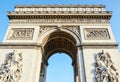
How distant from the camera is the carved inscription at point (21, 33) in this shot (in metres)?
12.4

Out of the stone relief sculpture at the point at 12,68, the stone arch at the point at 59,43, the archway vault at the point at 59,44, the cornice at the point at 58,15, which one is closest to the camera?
the stone relief sculpture at the point at 12,68

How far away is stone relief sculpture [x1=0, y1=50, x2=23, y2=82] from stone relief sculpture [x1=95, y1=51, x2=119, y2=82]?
4922mm

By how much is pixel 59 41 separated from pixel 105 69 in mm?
5651

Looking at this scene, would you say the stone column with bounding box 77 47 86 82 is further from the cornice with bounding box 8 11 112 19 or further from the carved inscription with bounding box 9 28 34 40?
the carved inscription with bounding box 9 28 34 40

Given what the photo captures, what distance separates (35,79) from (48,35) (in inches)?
154

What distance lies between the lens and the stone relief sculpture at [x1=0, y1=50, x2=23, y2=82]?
966 cm

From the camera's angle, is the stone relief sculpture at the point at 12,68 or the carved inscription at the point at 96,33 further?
the carved inscription at the point at 96,33

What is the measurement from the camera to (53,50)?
1534 cm

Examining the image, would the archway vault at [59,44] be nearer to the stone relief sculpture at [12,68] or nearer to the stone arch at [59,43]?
the stone arch at [59,43]

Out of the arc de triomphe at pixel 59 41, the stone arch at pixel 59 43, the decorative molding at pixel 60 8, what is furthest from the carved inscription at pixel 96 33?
the decorative molding at pixel 60 8

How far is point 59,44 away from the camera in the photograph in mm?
14938

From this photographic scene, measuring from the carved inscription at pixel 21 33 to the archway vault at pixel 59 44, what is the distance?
4.27 ft

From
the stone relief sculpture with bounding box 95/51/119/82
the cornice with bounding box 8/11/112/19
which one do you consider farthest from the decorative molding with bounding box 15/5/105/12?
the stone relief sculpture with bounding box 95/51/119/82

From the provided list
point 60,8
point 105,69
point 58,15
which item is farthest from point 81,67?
point 60,8
